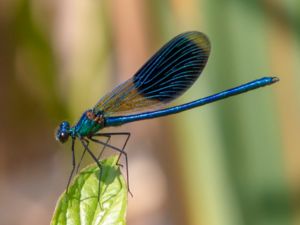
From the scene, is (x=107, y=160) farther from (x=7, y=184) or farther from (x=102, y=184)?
(x=7, y=184)

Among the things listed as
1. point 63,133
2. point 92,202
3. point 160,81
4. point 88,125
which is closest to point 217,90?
point 160,81

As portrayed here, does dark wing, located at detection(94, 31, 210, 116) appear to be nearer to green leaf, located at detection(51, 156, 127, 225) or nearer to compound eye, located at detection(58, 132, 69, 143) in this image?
compound eye, located at detection(58, 132, 69, 143)

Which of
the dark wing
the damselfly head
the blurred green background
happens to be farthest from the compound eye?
the blurred green background

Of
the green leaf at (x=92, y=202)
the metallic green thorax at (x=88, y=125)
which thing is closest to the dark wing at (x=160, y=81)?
the metallic green thorax at (x=88, y=125)

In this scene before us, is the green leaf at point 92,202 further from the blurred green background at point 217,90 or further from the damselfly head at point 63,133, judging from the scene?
the blurred green background at point 217,90

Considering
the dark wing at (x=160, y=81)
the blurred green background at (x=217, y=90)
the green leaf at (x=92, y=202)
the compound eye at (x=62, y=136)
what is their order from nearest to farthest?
the green leaf at (x=92, y=202) < the compound eye at (x=62, y=136) < the dark wing at (x=160, y=81) < the blurred green background at (x=217, y=90)

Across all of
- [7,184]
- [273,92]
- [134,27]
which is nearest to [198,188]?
[273,92]
